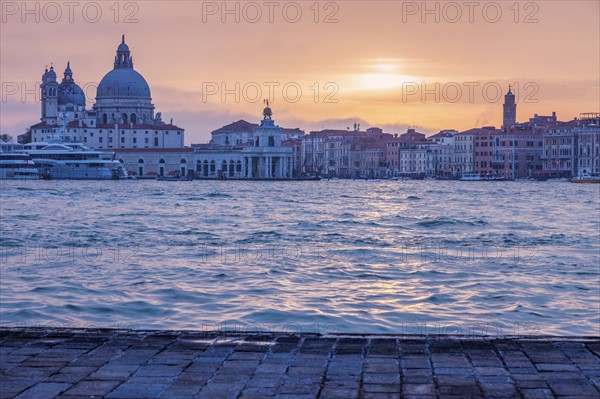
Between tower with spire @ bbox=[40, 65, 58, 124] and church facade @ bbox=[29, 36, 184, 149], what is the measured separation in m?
2.93

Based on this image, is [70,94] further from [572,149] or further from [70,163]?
[572,149]

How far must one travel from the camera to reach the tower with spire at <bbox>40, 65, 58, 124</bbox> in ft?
339

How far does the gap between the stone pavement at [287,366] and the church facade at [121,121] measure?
295 feet

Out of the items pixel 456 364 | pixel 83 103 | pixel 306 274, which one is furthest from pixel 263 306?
pixel 83 103

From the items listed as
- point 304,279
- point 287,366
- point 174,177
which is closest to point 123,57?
point 174,177

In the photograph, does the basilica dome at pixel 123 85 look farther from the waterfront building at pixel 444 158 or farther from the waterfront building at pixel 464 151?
the waterfront building at pixel 464 151

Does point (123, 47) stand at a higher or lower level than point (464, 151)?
higher

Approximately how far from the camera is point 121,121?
96.5 meters

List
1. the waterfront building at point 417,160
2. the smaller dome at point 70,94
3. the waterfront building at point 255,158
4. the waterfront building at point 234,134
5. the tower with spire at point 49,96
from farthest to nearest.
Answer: the waterfront building at point 234,134 → the smaller dome at point 70,94 → the tower with spire at point 49,96 → the waterfront building at point 417,160 → the waterfront building at point 255,158

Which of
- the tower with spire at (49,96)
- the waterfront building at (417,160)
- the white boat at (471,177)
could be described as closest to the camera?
the white boat at (471,177)

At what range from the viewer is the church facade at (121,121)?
310ft

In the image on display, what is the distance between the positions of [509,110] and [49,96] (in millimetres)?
55148

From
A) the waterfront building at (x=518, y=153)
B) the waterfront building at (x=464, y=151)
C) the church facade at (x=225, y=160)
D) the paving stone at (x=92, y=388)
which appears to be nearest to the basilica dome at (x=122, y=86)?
the church facade at (x=225, y=160)

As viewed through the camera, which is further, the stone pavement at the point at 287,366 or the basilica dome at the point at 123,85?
the basilica dome at the point at 123,85
